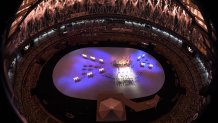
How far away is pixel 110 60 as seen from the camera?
1866cm

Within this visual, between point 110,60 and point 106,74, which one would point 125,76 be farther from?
point 110,60

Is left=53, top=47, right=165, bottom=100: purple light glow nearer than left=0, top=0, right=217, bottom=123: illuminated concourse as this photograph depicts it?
No

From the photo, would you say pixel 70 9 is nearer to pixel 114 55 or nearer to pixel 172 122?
pixel 114 55

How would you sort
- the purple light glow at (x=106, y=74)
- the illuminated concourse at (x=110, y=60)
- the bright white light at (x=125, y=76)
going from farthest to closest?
the bright white light at (x=125, y=76) < the purple light glow at (x=106, y=74) < the illuminated concourse at (x=110, y=60)

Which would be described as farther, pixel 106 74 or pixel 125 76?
pixel 106 74

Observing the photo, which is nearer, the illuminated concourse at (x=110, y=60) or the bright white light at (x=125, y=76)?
the illuminated concourse at (x=110, y=60)

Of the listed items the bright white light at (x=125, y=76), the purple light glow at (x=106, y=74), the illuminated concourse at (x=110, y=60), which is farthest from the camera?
the bright white light at (x=125, y=76)

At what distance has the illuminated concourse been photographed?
1499cm

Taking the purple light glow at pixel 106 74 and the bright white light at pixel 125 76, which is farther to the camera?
the bright white light at pixel 125 76

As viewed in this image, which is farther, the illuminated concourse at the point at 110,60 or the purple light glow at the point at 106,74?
the purple light glow at the point at 106,74

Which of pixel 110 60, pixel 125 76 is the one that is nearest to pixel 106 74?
pixel 125 76

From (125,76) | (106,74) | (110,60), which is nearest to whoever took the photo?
(125,76)

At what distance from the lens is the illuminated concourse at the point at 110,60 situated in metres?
15.0

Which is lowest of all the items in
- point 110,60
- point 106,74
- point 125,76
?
point 125,76
